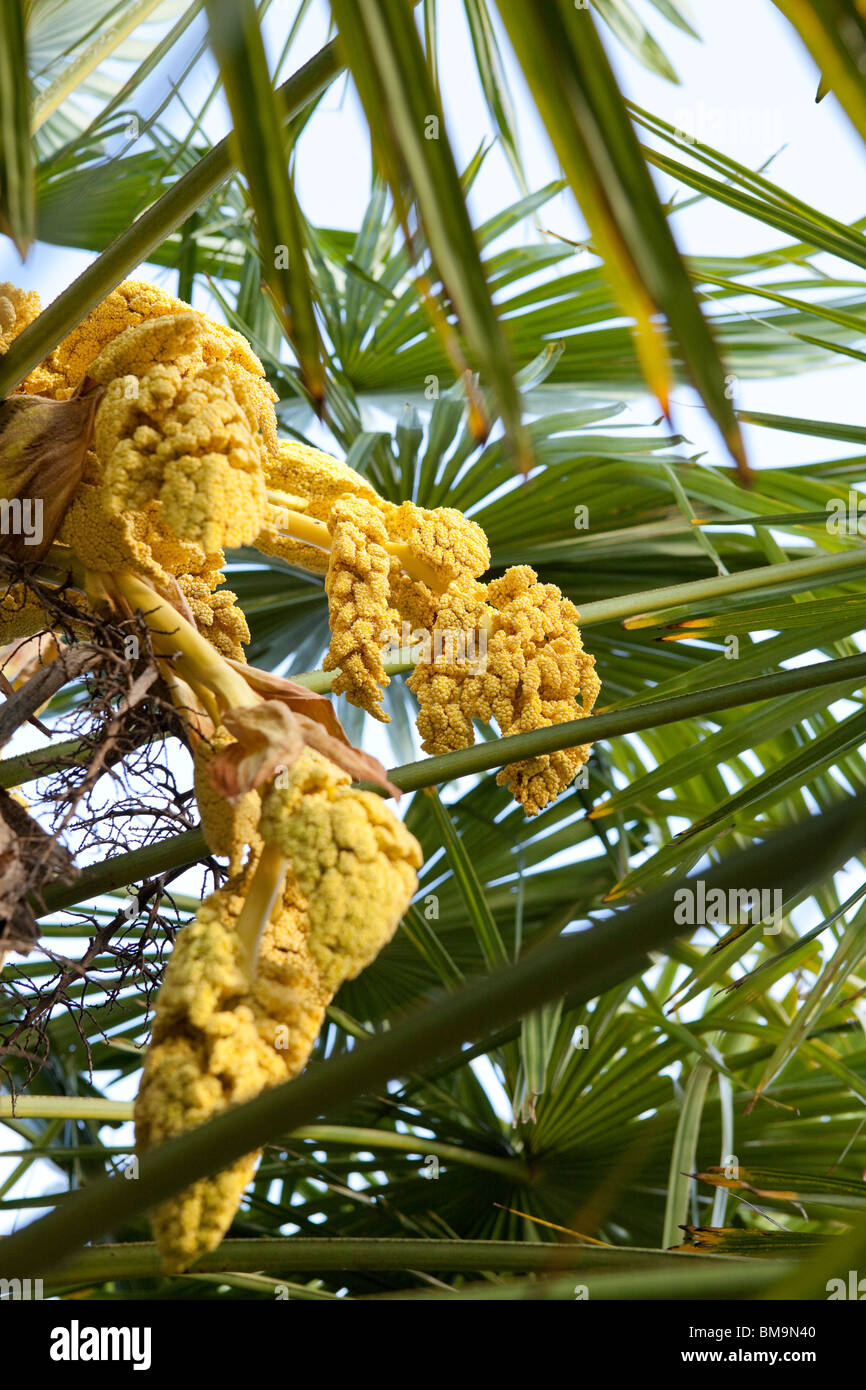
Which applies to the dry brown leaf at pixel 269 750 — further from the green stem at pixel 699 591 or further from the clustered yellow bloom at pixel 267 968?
the green stem at pixel 699 591

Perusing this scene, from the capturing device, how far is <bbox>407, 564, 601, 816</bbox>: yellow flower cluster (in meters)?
1.02

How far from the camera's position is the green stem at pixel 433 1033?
42 centimetres

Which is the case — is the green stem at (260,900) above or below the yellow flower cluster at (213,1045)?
above

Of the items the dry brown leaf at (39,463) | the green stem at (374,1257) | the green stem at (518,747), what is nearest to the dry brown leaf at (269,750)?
the green stem at (518,747)

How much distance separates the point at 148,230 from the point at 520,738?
0.46 m

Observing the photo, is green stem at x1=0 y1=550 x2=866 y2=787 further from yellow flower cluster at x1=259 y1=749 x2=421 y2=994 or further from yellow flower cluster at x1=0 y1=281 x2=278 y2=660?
yellow flower cluster at x1=259 y1=749 x2=421 y2=994

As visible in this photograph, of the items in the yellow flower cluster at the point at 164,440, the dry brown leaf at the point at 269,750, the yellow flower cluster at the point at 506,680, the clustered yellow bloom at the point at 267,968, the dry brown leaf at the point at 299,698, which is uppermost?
the yellow flower cluster at the point at 164,440

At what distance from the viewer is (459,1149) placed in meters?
1.84

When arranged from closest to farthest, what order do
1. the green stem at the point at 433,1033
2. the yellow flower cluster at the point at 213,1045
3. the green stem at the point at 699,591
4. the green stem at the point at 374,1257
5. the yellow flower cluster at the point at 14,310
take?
the green stem at the point at 433,1033
the yellow flower cluster at the point at 213,1045
the green stem at the point at 374,1257
the yellow flower cluster at the point at 14,310
the green stem at the point at 699,591

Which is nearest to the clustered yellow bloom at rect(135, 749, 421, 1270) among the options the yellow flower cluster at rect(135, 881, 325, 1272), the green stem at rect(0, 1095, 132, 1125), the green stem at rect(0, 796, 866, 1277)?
the yellow flower cluster at rect(135, 881, 325, 1272)

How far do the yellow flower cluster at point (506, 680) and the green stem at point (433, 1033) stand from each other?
529 mm

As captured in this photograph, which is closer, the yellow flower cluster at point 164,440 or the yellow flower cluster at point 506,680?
the yellow flower cluster at point 164,440

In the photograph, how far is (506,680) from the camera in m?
1.03

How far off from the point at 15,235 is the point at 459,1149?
1.59 meters
